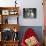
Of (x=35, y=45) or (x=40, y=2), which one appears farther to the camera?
(x=40, y=2)

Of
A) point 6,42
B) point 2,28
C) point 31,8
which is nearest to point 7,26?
point 2,28

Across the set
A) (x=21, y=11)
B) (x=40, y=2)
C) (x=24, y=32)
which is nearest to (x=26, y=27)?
(x=24, y=32)

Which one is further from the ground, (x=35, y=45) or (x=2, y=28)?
(x=2, y=28)

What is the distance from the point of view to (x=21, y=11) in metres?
5.44

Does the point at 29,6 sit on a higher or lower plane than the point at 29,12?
higher

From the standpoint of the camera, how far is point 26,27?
5430 mm

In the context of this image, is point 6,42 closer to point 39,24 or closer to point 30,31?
point 30,31

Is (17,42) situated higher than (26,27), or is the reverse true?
(26,27)

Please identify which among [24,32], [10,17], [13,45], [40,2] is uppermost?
[40,2]

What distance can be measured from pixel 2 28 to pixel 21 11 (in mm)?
874

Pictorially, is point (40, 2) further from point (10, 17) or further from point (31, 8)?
point (10, 17)

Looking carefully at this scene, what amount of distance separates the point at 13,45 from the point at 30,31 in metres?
0.74

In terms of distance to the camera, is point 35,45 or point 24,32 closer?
point 35,45

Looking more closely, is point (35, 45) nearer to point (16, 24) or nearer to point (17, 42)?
point (17, 42)
